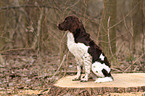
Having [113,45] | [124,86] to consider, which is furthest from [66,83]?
[113,45]

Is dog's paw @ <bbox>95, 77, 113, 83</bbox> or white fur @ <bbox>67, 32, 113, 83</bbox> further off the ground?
white fur @ <bbox>67, 32, 113, 83</bbox>

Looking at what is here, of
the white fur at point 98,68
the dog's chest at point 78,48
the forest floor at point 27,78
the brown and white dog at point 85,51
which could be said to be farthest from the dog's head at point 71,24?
the forest floor at point 27,78

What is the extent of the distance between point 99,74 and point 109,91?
1.49 feet

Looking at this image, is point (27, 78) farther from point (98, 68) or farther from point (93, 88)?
point (93, 88)

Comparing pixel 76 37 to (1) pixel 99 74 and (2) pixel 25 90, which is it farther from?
(2) pixel 25 90

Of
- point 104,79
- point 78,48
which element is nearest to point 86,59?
point 78,48

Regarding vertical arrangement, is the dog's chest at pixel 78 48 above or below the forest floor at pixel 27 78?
above

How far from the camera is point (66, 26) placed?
13.6ft

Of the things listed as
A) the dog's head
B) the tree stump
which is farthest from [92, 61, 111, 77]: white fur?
the dog's head

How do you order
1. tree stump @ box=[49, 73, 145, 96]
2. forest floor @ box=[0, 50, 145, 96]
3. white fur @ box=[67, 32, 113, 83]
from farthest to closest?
1. forest floor @ box=[0, 50, 145, 96]
2. white fur @ box=[67, 32, 113, 83]
3. tree stump @ box=[49, 73, 145, 96]

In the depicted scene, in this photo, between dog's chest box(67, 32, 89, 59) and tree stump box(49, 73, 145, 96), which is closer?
tree stump box(49, 73, 145, 96)

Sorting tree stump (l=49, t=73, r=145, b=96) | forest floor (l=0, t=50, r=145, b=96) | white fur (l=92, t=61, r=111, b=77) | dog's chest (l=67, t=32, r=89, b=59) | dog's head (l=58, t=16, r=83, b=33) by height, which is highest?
dog's head (l=58, t=16, r=83, b=33)

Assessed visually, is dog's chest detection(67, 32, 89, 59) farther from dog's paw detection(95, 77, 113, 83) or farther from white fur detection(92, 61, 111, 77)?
dog's paw detection(95, 77, 113, 83)

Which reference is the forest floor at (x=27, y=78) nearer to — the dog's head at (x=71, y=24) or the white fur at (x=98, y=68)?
the white fur at (x=98, y=68)
